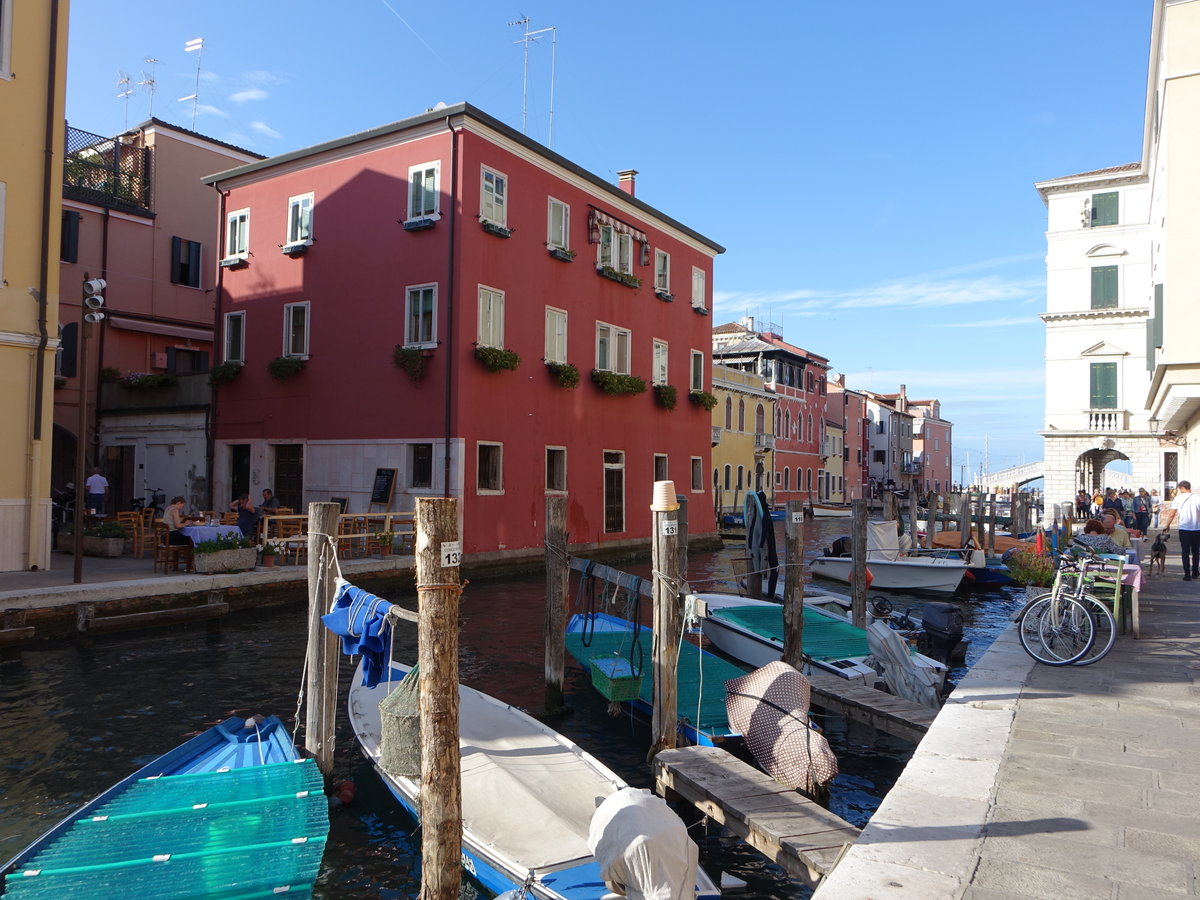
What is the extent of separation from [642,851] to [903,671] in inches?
223

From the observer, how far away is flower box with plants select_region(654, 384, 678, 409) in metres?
24.9

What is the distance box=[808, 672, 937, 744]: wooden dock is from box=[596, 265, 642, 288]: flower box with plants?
51.6 ft

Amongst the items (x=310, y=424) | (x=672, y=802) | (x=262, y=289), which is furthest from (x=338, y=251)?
(x=672, y=802)

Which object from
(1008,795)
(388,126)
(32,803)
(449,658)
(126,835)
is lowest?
(32,803)

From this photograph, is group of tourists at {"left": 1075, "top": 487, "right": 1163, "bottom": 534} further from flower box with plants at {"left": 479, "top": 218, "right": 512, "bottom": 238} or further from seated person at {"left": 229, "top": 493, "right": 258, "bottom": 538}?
seated person at {"left": 229, "top": 493, "right": 258, "bottom": 538}

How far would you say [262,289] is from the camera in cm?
2133

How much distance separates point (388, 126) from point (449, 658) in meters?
17.2

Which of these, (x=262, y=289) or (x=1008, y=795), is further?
(x=262, y=289)

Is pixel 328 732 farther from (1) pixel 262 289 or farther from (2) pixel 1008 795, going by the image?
(1) pixel 262 289

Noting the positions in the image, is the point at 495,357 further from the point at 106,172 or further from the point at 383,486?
the point at 106,172

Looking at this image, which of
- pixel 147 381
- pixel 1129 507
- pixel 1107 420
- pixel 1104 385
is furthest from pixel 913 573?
pixel 1104 385

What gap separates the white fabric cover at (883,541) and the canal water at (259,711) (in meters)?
5.37

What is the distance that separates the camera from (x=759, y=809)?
518 centimetres

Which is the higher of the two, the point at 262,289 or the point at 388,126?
the point at 388,126
